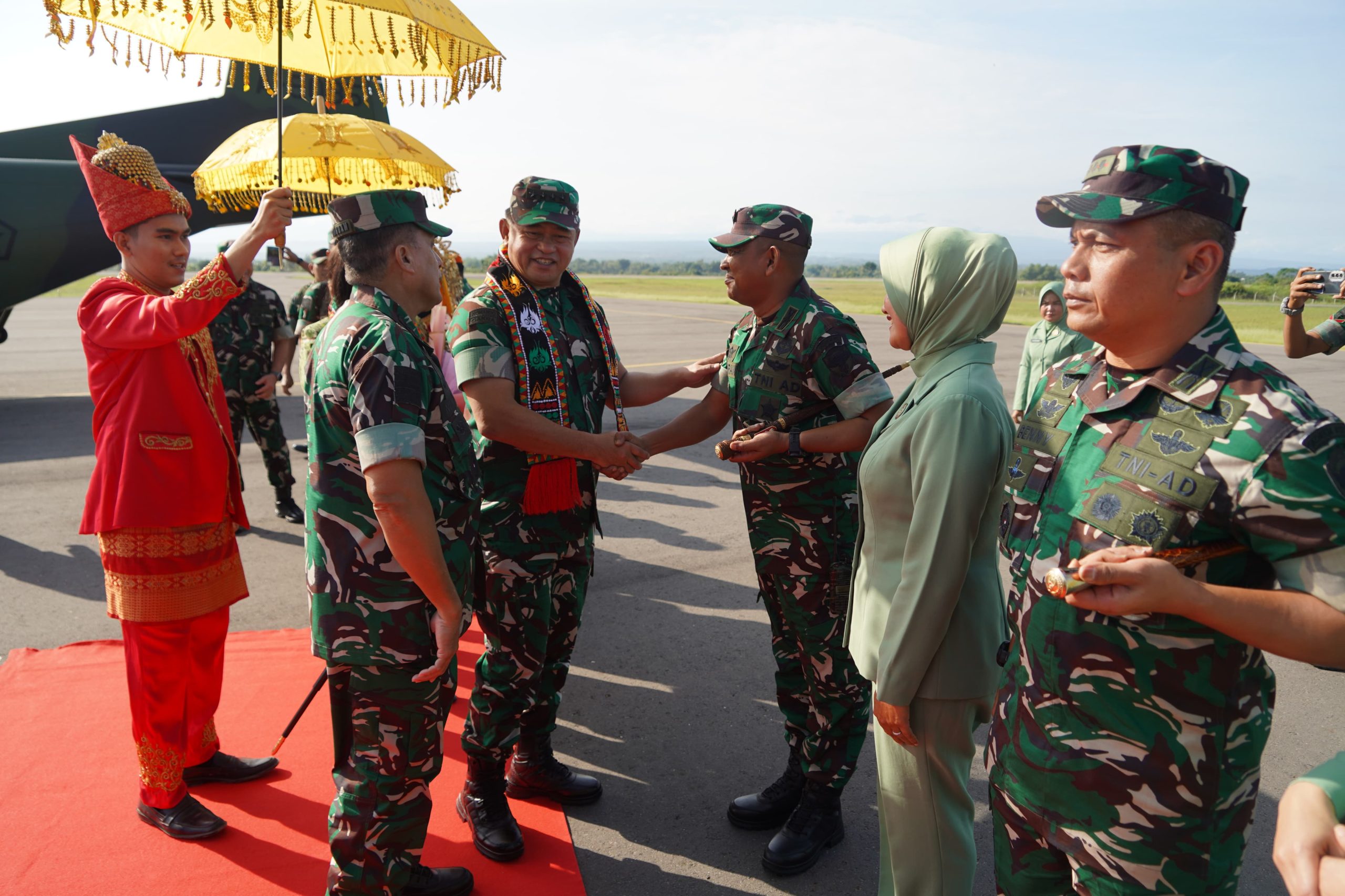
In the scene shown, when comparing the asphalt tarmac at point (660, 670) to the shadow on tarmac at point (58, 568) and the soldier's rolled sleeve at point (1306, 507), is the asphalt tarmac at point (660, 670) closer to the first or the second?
the shadow on tarmac at point (58, 568)

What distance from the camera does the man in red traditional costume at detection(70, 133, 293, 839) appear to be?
298 cm

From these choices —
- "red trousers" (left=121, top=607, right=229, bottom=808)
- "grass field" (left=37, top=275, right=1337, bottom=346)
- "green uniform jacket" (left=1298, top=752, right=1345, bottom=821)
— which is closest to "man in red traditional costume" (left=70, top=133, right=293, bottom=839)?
"red trousers" (left=121, top=607, right=229, bottom=808)

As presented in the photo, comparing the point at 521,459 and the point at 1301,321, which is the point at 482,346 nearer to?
the point at 521,459

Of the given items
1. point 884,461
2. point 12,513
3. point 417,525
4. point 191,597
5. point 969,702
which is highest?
point 884,461

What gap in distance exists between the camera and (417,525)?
7.39 feet

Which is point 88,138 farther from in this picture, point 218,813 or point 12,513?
point 218,813

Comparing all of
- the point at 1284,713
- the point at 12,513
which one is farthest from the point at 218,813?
the point at 12,513

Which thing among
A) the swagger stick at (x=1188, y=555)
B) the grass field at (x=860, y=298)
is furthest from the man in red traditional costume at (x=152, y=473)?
the grass field at (x=860, y=298)

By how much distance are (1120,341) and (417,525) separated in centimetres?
177

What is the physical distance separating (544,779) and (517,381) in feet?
5.40

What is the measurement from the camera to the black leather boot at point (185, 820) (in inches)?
120

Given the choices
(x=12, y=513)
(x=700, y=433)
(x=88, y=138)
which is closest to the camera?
(x=700, y=433)

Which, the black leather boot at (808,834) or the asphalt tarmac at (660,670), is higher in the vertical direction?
the black leather boot at (808,834)

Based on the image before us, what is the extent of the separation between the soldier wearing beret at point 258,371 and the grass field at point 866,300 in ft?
30.3
